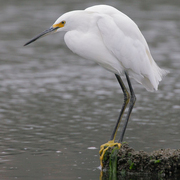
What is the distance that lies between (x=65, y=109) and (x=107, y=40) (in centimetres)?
293

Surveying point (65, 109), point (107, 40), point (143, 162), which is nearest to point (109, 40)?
point (107, 40)

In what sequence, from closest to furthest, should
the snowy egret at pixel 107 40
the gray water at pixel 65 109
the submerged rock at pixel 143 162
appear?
1. the submerged rock at pixel 143 162
2. the snowy egret at pixel 107 40
3. the gray water at pixel 65 109

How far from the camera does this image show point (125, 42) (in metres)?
5.46

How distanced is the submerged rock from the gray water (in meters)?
0.23

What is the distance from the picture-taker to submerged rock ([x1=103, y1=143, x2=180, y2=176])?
4.99 metres

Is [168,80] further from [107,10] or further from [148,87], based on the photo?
[107,10]

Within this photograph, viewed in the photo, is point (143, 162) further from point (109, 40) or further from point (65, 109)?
point (65, 109)

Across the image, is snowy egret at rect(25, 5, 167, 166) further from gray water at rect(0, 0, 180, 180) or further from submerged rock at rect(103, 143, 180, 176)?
gray water at rect(0, 0, 180, 180)

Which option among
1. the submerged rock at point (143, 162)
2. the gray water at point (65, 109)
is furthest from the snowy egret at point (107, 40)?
the gray water at point (65, 109)

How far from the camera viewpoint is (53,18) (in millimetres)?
17969

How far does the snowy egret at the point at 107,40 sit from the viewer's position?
17.3 ft

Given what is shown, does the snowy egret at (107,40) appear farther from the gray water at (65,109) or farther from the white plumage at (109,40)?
the gray water at (65,109)

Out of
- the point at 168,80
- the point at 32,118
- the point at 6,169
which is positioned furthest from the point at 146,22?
the point at 6,169

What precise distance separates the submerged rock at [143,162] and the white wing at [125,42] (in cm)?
93
